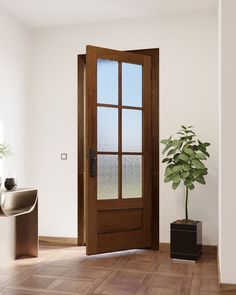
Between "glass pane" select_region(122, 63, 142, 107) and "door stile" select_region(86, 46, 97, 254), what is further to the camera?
"glass pane" select_region(122, 63, 142, 107)

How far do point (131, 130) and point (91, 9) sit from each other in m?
1.47

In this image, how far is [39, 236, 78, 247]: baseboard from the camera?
4965 millimetres

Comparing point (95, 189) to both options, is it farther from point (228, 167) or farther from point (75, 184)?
point (228, 167)

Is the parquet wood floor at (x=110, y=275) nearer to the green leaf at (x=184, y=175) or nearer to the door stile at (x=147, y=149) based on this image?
the door stile at (x=147, y=149)

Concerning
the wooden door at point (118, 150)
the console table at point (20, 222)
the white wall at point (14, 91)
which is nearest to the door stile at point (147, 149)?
the wooden door at point (118, 150)

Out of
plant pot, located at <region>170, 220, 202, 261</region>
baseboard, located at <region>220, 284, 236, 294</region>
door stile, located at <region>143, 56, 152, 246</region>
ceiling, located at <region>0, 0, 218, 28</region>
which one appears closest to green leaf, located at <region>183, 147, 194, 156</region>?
door stile, located at <region>143, 56, 152, 246</region>

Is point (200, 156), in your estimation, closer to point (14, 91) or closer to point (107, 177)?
point (107, 177)

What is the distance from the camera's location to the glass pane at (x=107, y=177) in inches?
175

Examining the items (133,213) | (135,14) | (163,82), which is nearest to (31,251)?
(133,213)

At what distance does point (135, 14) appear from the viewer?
4.68m

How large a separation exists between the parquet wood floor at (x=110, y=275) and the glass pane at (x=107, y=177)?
0.68 m

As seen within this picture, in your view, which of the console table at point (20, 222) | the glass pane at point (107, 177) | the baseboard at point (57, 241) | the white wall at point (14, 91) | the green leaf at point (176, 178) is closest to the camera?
the console table at point (20, 222)

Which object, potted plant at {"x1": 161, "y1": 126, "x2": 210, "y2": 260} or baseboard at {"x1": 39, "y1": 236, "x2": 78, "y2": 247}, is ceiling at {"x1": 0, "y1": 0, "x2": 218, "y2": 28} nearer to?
potted plant at {"x1": 161, "y1": 126, "x2": 210, "y2": 260}

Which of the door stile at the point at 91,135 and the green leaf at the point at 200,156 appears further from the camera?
the door stile at the point at 91,135
